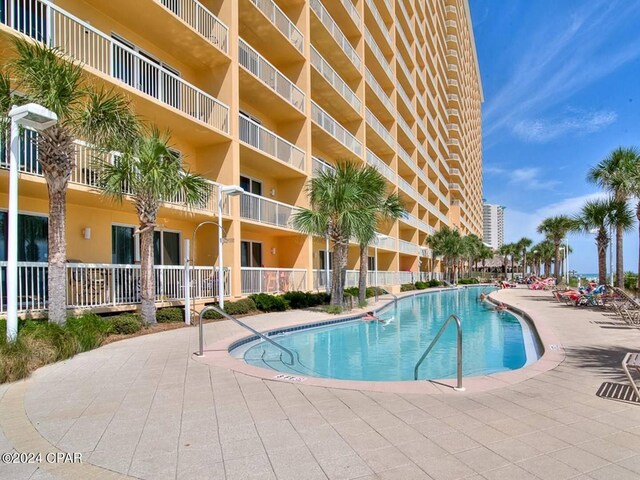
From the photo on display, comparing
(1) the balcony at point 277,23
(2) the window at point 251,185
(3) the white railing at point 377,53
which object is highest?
(3) the white railing at point 377,53

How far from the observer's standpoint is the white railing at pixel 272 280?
1636cm

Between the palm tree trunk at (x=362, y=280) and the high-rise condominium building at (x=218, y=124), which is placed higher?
the high-rise condominium building at (x=218, y=124)

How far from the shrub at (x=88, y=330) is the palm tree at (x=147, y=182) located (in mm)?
1577

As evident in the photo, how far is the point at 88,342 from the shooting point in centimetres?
821

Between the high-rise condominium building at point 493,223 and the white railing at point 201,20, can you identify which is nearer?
the white railing at point 201,20

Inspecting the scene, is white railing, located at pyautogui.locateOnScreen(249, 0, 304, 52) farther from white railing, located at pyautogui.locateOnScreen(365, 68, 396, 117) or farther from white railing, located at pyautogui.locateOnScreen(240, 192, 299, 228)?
white railing, located at pyautogui.locateOnScreen(365, 68, 396, 117)

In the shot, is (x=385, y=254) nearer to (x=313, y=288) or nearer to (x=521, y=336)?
(x=313, y=288)

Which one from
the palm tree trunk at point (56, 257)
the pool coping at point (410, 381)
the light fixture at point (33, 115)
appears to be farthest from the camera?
the palm tree trunk at point (56, 257)

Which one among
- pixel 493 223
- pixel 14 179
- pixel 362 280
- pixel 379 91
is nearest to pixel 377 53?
pixel 379 91

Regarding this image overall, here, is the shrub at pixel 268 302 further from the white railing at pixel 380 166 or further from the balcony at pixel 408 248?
the balcony at pixel 408 248

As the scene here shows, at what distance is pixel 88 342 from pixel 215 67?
11755 mm

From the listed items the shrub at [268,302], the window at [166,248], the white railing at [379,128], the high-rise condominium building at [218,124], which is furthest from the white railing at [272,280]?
the white railing at [379,128]

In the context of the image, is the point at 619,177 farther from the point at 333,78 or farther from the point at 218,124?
the point at 218,124

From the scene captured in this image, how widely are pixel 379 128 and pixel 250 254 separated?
17186 millimetres
